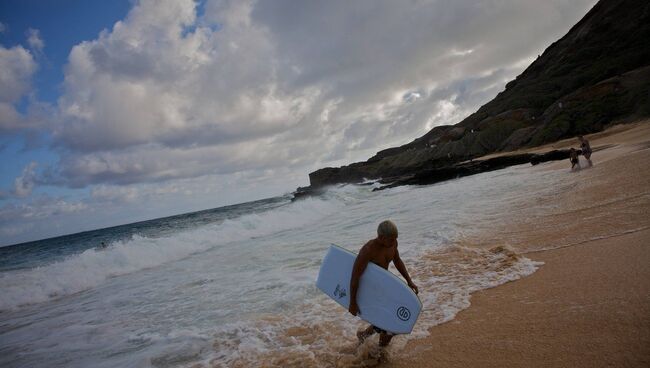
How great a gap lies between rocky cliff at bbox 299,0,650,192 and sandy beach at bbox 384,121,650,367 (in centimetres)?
2818

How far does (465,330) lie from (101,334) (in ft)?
23.3

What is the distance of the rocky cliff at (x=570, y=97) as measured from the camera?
36062 mm

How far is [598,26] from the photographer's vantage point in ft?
218

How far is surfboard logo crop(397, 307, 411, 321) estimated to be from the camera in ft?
12.1

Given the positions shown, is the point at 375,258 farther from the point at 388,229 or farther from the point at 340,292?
the point at 340,292

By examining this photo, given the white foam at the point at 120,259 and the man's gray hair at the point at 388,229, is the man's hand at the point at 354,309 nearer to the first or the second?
the man's gray hair at the point at 388,229

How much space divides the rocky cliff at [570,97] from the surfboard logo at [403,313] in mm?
31986

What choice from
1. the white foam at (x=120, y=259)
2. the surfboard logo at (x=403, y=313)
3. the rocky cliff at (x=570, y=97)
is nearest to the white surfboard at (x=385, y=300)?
the surfboard logo at (x=403, y=313)

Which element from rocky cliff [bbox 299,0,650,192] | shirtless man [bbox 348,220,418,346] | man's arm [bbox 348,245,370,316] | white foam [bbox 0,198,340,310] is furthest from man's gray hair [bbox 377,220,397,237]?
rocky cliff [bbox 299,0,650,192]

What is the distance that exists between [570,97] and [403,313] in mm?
49183

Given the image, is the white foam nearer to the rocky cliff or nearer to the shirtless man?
the shirtless man

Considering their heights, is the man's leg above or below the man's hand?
below

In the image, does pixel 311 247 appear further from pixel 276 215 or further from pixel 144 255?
pixel 276 215

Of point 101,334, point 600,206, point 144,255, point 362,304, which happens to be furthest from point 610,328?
point 144,255
